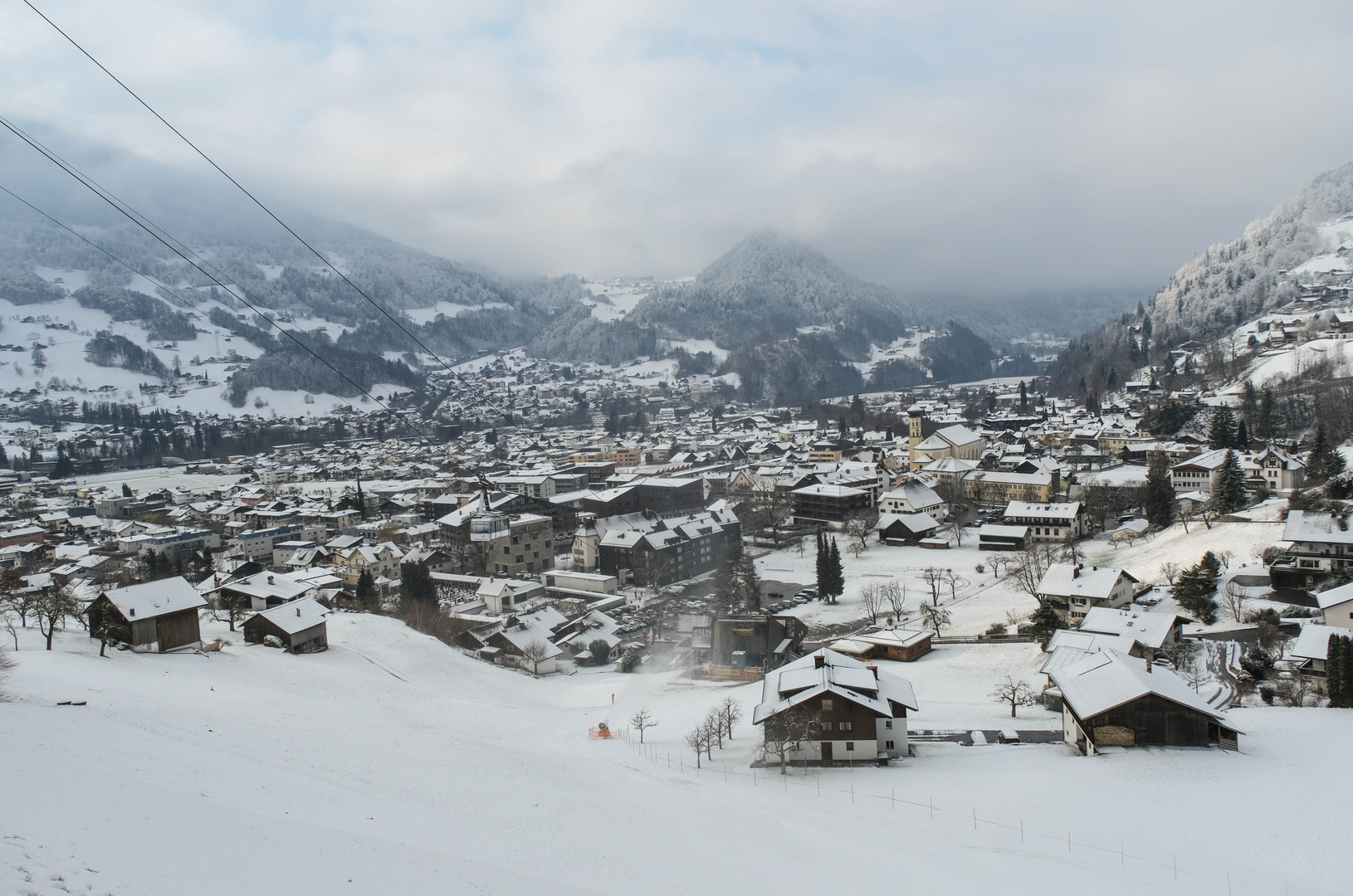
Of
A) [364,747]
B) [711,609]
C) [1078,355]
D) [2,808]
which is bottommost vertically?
[711,609]

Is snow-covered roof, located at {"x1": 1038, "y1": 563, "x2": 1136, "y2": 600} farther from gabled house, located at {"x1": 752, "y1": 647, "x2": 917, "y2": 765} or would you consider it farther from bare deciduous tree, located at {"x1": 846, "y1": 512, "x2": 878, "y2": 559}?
bare deciduous tree, located at {"x1": 846, "y1": 512, "x2": 878, "y2": 559}

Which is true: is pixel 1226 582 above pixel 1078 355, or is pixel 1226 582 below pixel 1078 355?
below

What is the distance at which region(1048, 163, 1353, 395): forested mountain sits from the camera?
7288 cm

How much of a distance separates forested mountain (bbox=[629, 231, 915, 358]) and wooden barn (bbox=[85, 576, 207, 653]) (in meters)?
122

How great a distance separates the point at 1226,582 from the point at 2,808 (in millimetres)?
23298

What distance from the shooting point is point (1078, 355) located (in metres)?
90.8

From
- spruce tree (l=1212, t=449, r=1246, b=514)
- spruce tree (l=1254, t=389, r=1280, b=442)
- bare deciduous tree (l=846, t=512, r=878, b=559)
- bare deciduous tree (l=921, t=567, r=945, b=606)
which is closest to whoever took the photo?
bare deciduous tree (l=921, t=567, r=945, b=606)

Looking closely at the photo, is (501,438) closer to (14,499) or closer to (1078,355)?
(14,499)

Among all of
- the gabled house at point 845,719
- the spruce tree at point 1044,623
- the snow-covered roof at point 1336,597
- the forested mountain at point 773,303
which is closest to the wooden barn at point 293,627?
the gabled house at point 845,719

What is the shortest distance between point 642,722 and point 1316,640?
41.8 feet

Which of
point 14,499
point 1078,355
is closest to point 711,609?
point 14,499

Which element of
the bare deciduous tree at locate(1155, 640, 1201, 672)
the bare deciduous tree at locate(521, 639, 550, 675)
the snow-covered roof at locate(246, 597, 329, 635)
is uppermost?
the snow-covered roof at locate(246, 597, 329, 635)

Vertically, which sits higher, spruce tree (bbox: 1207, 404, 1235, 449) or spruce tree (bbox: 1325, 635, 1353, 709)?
spruce tree (bbox: 1207, 404, 1235, 449)

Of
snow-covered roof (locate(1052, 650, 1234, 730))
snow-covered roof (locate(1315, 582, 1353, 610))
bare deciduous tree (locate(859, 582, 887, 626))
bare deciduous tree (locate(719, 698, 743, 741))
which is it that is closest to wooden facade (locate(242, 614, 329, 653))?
bare deciduous tree (locate(719, 698, 743, 741))
